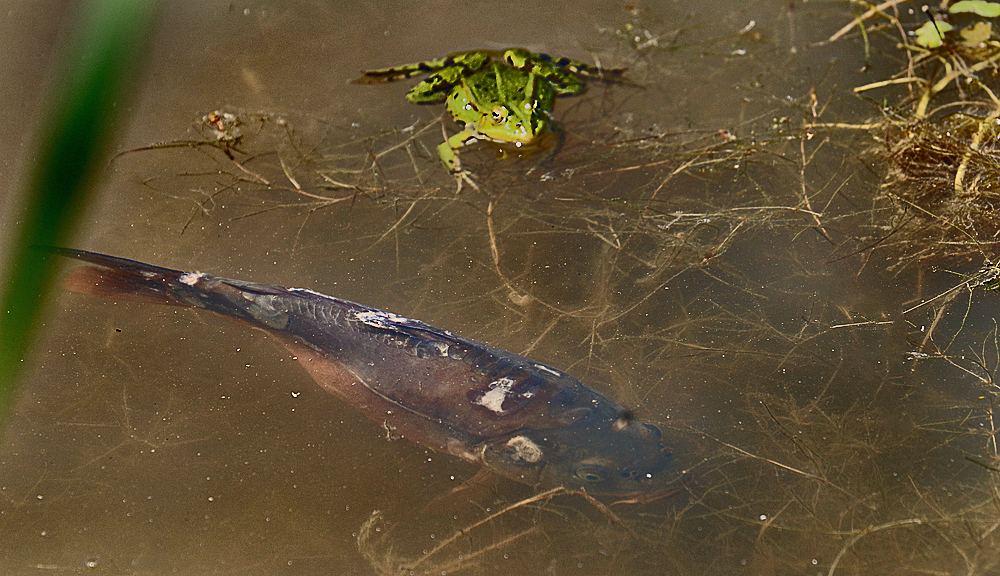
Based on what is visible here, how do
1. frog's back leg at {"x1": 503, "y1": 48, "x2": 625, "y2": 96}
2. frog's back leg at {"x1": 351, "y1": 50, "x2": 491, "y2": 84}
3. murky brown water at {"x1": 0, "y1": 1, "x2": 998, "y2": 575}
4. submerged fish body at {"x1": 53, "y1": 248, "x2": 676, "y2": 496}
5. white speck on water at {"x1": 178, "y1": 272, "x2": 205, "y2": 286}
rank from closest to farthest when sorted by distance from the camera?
murky brown water at {"x1": 0, "y1": 1, "x2": 998, "y2": 575} → submerged fish body at {"x1": 53, "y1": 248, "x2": 676, "y2": 496} → white speck on water at {"x1": 178, "y1": 272, "x2": 205, "y2": 286} → frog's back leg at {"x1": 503, "y1": 48, "x2": 625, "y2": 96} → frog's back leg at {"x1": 351, "y1": 50, "x2": 491, "y2": 84}

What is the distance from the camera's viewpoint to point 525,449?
2.88m

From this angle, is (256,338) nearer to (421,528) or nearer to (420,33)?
(421,528)

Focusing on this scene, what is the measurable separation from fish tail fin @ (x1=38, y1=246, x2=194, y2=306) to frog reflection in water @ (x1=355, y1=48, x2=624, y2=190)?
154 centimetres

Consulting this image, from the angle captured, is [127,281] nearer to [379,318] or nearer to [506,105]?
[379,318]

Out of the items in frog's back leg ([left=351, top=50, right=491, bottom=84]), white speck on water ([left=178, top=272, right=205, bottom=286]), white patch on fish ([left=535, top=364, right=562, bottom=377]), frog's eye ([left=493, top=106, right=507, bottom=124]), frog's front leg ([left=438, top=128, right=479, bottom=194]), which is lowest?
white patch on fish ([left=535, top=364, right=562, bottom=377])

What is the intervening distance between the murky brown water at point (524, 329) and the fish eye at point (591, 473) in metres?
0.10

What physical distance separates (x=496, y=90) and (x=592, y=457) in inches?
84.1

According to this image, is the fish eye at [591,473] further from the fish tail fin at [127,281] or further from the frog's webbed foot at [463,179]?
the fish tail fin at [127,281]

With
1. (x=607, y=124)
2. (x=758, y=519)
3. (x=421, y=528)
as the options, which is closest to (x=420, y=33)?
(x=607, y=124)

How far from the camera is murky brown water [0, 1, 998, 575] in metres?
2.74

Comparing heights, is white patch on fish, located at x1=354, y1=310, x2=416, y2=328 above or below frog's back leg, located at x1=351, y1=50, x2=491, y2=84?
below

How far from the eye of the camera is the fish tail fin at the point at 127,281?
3348 millimetres

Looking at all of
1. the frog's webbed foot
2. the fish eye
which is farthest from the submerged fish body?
the frog's webbed foot

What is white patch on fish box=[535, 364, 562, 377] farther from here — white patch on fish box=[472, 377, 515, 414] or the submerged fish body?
white patch on fish box=[472, 377, 515, 414]
